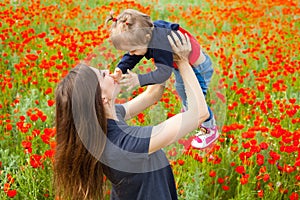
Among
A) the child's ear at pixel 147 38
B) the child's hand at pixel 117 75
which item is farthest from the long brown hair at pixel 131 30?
the child's hand at pixel 117 75

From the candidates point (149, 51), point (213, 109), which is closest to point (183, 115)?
point (149, 51)

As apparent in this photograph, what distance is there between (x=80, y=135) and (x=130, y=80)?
34 centimetres

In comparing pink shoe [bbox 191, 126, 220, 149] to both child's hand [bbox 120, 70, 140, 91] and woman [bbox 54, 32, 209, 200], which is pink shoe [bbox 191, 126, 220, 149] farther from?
child's hand [bbox 120, 70, 140, 91]

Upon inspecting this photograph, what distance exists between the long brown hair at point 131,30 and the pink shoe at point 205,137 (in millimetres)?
645

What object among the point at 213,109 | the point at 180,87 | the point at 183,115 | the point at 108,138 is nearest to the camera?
the point at 183,115

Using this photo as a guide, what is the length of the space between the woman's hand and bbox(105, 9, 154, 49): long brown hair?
0.13 m

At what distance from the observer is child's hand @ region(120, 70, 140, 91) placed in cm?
193

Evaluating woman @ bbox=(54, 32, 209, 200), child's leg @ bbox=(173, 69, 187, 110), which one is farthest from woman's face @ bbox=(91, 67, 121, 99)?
child's leg @ bbox=(173, 69, 187, 110)

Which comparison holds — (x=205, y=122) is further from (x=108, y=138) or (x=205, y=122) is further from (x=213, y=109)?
(x=108, y=138)

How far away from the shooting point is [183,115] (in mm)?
1725

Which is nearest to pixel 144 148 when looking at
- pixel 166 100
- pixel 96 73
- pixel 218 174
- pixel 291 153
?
pixel 96 73

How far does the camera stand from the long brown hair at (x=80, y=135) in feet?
5.74

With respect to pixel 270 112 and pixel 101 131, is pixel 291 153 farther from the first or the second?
pixel 101 131

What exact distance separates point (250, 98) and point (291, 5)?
5.16 m
